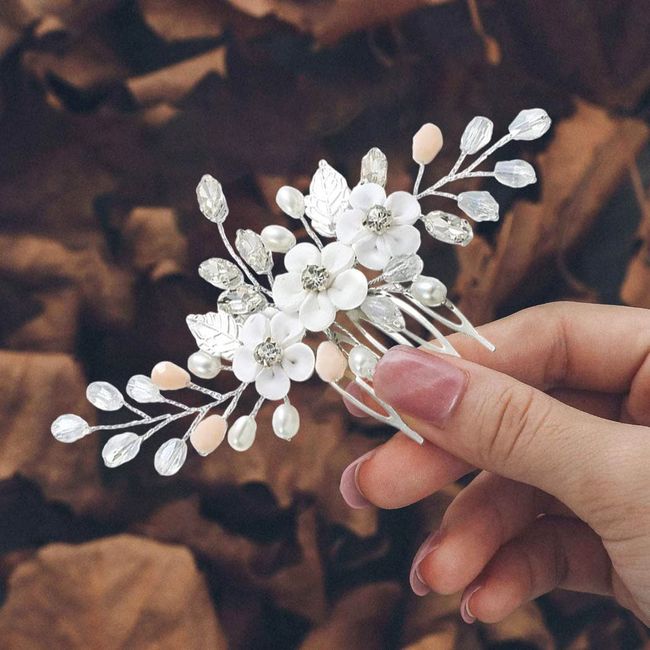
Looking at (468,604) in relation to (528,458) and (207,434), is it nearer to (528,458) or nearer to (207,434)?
(528,458)

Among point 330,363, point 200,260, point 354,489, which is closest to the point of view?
point 330,363

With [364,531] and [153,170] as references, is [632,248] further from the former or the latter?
[153,170]

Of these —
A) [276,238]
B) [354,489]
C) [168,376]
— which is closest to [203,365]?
[168,376]

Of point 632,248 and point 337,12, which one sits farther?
point 632,248

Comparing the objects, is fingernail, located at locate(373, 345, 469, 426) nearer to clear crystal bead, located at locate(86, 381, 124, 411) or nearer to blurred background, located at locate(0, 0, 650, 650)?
clear crystal bead, located at locate(86, 381, 124, 411)

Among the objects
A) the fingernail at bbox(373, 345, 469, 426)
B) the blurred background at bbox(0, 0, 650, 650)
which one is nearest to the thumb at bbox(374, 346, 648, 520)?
the fingernail at bbox(373, 345, 469, 426)

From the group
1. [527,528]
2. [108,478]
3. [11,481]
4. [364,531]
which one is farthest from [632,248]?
[11,481]
